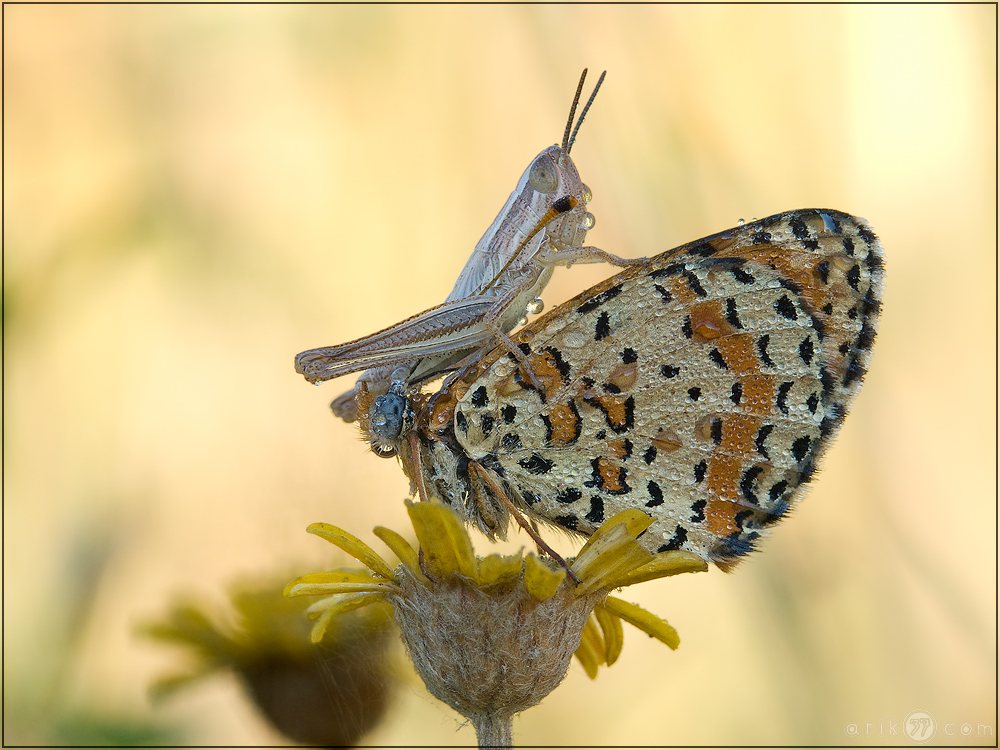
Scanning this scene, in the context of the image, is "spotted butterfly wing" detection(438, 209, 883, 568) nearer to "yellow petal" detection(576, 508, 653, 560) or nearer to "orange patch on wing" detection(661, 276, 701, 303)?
"orange patch on wing" detection(661, 276, 701, 303)

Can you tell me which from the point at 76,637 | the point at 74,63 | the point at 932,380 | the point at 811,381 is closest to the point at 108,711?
the point at 76,637

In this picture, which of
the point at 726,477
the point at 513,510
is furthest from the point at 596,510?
the point at 726,477

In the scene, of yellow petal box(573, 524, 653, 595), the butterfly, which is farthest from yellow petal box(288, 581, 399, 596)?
yellow petal box(573, 524, 653, 595)

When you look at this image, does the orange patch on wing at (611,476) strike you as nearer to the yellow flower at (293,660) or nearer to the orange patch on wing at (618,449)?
the orange patch on wing at (618,449)

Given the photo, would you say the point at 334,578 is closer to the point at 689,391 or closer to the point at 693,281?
the point at 689,391

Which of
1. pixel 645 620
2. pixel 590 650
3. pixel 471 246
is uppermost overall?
pixel 471 246

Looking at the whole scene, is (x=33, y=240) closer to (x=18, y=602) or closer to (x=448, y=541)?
(x=18, y=602)
